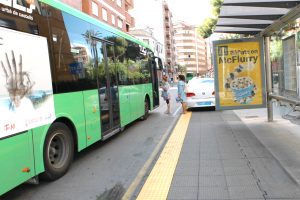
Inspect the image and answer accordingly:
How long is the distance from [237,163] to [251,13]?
3494 mm

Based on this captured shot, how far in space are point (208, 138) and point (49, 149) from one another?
4.60 metres

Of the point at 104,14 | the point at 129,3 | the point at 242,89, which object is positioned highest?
the point at 129,3

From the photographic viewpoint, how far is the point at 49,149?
624 cm

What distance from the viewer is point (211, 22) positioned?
30.3 meters

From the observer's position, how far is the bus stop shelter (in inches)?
308

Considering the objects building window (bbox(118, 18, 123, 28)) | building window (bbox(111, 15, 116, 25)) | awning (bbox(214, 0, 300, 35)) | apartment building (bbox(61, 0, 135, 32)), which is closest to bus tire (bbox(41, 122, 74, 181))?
awning (bbox(214, 0, 300, 35))

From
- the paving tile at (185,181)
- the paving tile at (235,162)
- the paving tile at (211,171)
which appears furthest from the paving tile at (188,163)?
the paving tile at (185,181)

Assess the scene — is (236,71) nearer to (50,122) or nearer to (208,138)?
(208,138)

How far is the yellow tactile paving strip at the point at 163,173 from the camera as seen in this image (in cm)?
540

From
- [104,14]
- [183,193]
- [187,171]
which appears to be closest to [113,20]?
[104,14]

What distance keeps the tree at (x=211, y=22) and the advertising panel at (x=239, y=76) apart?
1745 cm

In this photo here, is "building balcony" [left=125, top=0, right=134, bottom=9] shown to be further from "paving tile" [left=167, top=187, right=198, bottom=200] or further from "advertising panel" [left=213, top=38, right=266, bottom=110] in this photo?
"paving tile" [left=167, top=187, right=198, bottom=200]

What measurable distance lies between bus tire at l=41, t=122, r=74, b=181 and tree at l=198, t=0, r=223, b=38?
22913mm

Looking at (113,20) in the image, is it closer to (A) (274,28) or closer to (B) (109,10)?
(B) (109,10)
